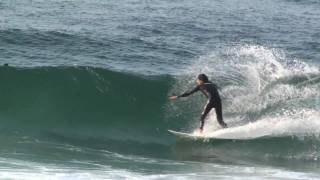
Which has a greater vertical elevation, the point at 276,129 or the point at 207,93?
the point at 207,93

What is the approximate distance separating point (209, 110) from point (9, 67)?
25.1 feet

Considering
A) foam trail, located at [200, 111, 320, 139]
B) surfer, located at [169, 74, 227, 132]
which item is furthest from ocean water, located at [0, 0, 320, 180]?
surfer, located at [169, 74, 227, 132]

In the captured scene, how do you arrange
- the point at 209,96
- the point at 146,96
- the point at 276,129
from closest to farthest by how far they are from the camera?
the point at 209,96, the point at 276,129, the point at 146,96

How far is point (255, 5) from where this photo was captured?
41594mm

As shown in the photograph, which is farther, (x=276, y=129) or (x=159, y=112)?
(x=159, y=112)

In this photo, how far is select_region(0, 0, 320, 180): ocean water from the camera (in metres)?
14.4

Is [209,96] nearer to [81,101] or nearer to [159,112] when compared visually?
[159,112]

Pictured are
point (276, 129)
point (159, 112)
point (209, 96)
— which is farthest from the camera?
point (159, 112)

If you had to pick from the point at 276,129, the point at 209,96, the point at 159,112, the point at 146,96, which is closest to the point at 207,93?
the point at 209,96

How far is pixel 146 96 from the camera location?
20.6 metres

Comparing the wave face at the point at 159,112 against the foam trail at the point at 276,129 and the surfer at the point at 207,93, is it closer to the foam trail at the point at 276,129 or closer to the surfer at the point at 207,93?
the foam trail at the point at 276,129

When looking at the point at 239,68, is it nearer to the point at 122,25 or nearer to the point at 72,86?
the point at 72,86

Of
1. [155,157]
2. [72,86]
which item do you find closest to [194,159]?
[155,157]

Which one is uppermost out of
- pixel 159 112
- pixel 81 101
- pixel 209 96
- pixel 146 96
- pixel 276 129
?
pixel 146 96
